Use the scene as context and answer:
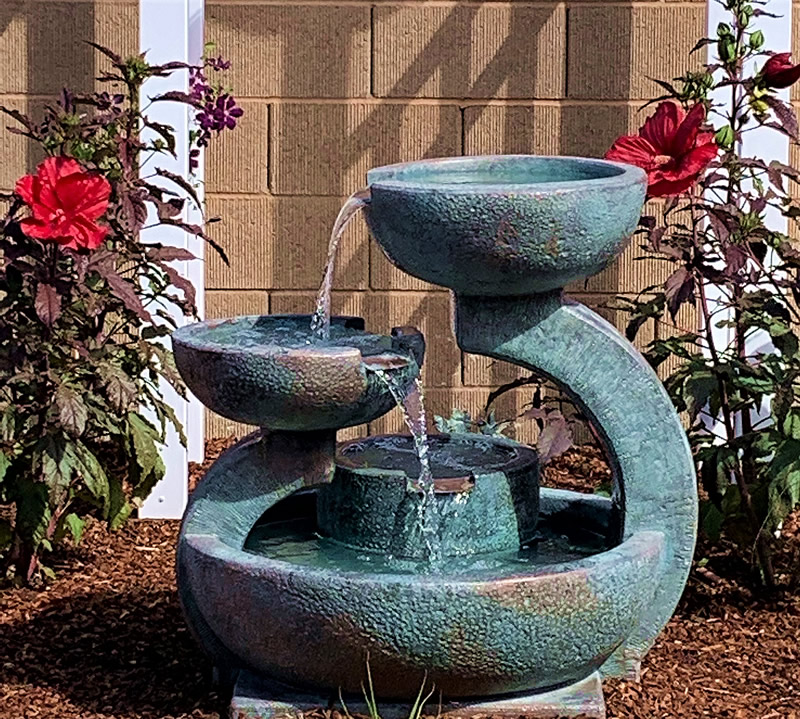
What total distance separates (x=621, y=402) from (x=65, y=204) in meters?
1.42

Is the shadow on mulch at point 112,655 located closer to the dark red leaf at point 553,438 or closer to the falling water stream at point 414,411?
the falling water stream at point 414,411

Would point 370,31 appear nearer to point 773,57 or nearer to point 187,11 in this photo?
point 187,11

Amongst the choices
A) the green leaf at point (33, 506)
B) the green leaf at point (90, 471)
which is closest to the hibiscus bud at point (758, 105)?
the green leaf at point (90, 471)

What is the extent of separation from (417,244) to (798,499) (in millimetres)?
1341

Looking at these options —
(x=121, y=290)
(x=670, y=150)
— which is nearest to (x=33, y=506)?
(x=121, y=290)

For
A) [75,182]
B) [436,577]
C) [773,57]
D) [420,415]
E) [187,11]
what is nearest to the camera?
[436,577]

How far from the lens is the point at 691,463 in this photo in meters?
3.80

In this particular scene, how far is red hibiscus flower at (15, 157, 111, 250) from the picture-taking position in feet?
13.2

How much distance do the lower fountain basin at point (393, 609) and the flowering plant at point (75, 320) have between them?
2.26 feet

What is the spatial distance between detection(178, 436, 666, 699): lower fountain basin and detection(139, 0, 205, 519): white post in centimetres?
149

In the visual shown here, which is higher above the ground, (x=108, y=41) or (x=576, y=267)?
(x=108, y=41)

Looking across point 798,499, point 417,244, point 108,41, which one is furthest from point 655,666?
point 108,41

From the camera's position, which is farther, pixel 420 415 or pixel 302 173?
pixel 302 173

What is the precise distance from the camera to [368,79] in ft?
19.2
